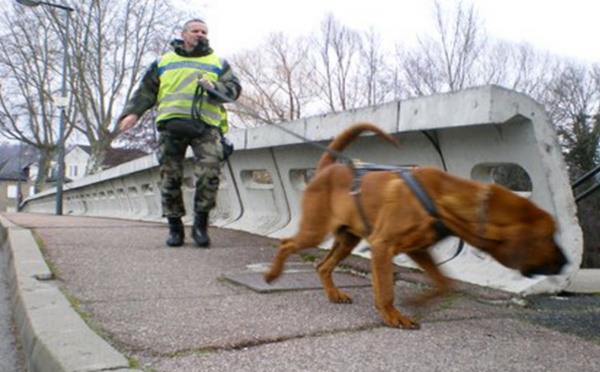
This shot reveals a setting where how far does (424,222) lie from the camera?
9.47 feet

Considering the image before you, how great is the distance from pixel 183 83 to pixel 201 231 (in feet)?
4.91

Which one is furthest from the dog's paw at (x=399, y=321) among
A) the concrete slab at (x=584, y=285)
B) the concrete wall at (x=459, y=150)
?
the concrete slab at (x=584, y=285)

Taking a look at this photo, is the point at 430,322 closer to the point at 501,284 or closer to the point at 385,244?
the point at 385,244

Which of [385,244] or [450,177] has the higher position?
[450,177]

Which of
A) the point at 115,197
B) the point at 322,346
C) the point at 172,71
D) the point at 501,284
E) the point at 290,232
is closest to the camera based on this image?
the point at 322,346

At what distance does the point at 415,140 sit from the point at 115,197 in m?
13.4

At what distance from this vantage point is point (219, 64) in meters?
5.79

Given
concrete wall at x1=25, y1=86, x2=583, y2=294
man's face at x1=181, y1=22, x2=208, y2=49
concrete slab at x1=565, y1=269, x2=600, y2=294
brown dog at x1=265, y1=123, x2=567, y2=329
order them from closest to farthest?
1. brown dog at x1=265, y1=123, x2=567, y2=329
2. concrete wall at x1=25, y1=86, x2=583, y2=294
3. concrete slab at x1=565, y1=269, x2=600, y2=294
4. man's face at x1=181, y1=22, x2=208, y2=49

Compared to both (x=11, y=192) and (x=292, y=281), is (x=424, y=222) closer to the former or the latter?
(x=292, y=281)

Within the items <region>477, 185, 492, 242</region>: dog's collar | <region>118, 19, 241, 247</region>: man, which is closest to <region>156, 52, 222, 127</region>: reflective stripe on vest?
<region>118, 19, 241, 247</region>: man

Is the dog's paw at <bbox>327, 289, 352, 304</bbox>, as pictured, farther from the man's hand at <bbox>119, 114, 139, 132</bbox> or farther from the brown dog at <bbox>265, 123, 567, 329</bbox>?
the man's hand at <bbox>119, 114, 139, 132</bbox>

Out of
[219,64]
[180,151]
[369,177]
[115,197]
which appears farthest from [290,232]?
[115,197]

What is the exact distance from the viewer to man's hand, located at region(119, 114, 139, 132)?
228 inches

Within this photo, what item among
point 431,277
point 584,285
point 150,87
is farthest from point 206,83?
point 584,285
